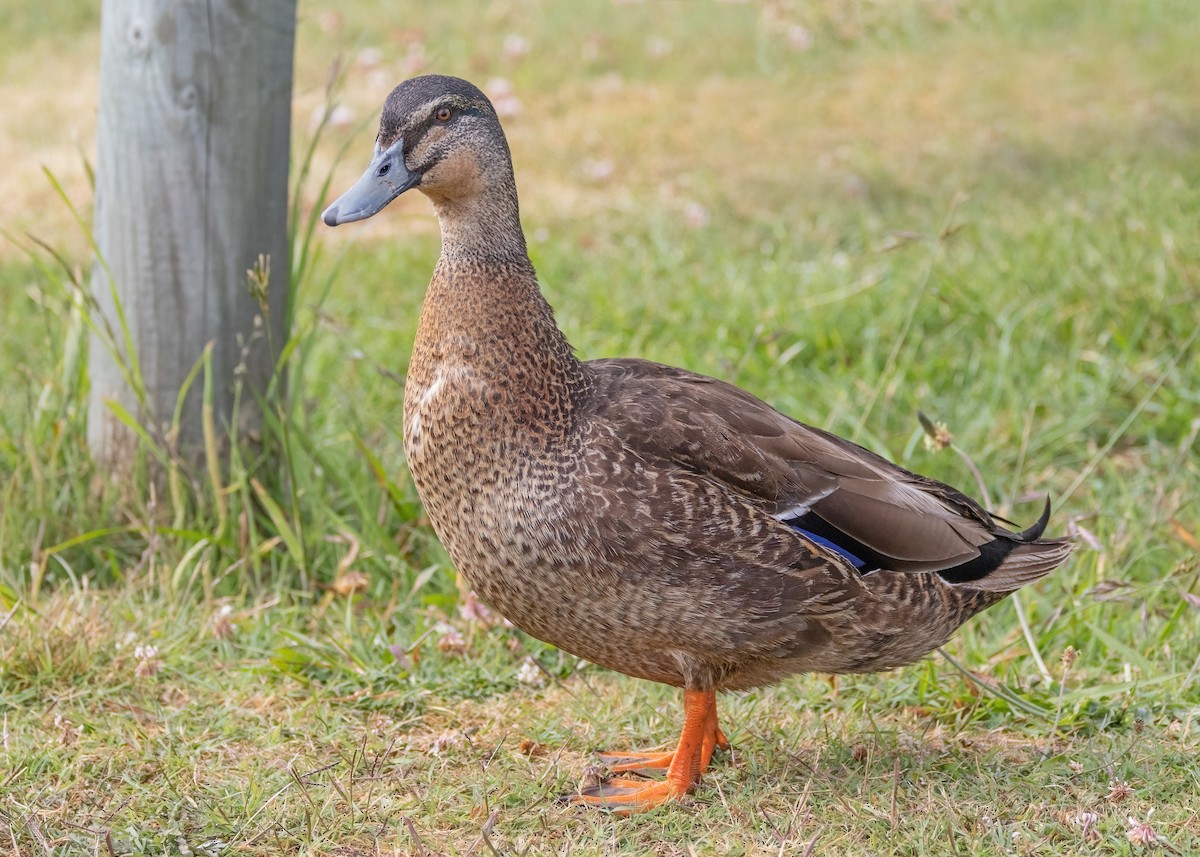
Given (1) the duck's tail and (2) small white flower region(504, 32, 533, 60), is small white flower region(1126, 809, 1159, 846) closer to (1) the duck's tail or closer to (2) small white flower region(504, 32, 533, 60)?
(1) the duck's tail

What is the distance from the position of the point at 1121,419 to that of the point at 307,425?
261 cm

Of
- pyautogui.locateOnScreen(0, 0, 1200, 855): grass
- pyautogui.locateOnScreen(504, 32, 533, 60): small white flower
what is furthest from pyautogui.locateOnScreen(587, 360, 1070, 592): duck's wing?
pyautogui.locateOnScreen(504, 32, 533, 60): small white flower

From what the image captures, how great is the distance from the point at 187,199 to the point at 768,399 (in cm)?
197

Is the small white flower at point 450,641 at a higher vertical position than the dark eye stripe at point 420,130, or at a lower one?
lower

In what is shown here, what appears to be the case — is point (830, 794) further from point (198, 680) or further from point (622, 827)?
point (198, 680)

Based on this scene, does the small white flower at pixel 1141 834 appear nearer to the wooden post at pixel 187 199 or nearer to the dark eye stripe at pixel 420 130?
the dark eye stripe at pixel 420 130

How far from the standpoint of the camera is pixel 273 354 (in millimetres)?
3947

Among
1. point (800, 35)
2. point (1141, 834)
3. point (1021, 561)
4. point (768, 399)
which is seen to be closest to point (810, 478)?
point (1021, 561)

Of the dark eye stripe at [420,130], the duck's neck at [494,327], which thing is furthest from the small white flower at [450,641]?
the dark eye stripe at [420,130]

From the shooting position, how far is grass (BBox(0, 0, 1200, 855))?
9.40 feet

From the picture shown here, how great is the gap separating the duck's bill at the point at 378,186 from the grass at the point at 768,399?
114 cm

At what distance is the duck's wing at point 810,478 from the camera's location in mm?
2885

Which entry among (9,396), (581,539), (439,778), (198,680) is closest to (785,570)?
(581,539)

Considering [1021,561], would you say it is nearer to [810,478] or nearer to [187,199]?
[810,478]
